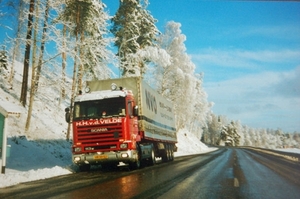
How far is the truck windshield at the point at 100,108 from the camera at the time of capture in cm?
1368

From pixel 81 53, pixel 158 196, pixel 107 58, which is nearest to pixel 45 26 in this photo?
pixel 81 53

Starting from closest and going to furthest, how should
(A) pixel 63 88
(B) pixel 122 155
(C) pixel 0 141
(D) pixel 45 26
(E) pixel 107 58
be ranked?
(C) pixel 0 141
(B) pixel 122 155
(D) pixel 45 26
(A) pixel 63 88
(E) pixel 107 58

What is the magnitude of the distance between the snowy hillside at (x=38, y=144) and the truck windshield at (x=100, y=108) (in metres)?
2.45

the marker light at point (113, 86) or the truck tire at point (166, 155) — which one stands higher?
the marker light at point (113, 86)

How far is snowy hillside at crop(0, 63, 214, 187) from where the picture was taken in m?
12.7

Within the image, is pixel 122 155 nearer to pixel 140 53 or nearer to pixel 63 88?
pixel 63 88

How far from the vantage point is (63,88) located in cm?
2017

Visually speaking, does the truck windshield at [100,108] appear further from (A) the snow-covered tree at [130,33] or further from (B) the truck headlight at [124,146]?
(A) the snow-covered tree at [130,33]

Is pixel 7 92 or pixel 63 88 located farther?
pixel 7 92

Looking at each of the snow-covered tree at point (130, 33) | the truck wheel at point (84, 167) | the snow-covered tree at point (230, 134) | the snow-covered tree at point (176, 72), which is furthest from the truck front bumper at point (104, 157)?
the snow-covered tree at point (230, 134)

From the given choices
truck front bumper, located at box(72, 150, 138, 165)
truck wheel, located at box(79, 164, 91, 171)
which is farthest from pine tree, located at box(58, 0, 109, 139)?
truck front bumper, located at box(72, 150, 138, 165)

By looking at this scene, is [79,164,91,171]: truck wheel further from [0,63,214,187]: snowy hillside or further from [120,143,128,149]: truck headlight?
[120,143,128,149]: truck headlight

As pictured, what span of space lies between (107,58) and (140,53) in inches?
468

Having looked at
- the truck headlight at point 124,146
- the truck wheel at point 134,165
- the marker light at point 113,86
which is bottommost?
the truck wheel at point 134,165
